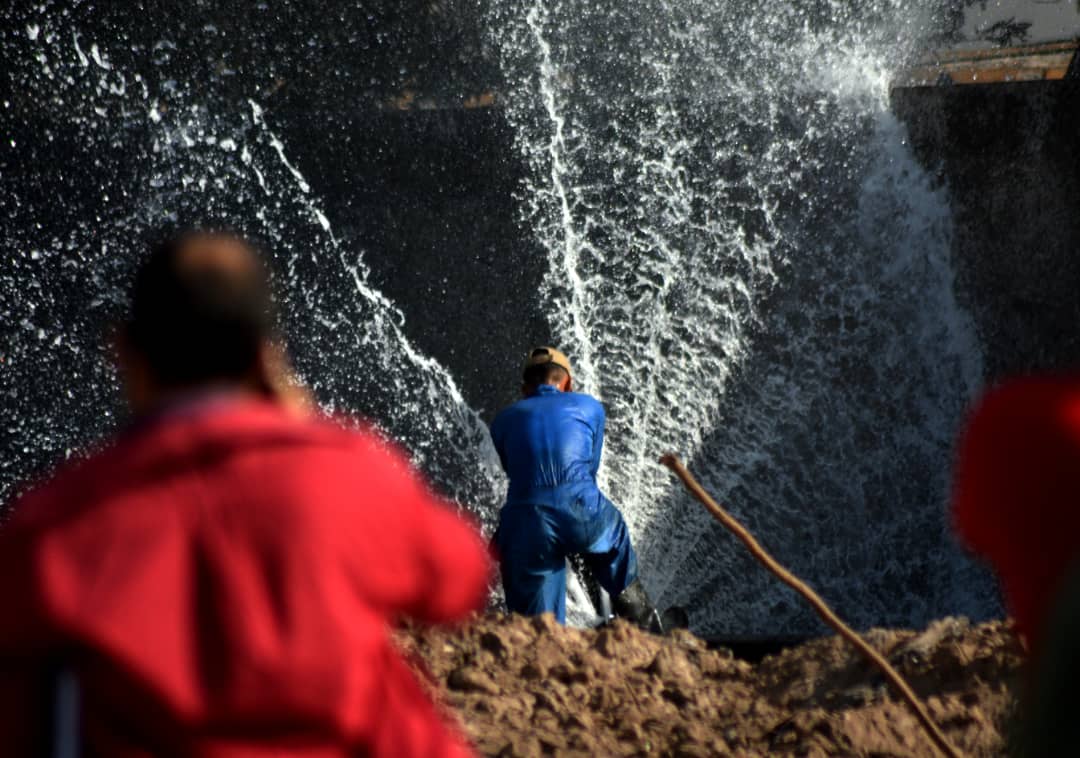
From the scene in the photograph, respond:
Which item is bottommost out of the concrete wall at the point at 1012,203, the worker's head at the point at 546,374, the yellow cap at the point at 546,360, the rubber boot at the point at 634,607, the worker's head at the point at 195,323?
the worker's head at the point at 195,323

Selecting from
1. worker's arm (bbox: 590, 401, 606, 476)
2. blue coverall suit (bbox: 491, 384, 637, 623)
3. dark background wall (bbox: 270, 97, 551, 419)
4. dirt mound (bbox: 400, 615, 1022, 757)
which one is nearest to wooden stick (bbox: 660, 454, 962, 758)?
dirt mound (bbox: 400, 615, 1022, 757)

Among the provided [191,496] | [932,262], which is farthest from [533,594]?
[932,262]

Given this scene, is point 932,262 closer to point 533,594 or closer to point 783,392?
point 783,392

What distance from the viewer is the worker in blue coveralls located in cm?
465

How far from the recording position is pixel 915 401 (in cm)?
746

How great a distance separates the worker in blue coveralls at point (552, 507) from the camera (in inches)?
183

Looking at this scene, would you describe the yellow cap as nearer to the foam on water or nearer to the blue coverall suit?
the blue coverall suit

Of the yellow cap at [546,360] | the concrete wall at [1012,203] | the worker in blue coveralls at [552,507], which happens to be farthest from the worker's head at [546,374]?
the concrete wall at [1012,203]

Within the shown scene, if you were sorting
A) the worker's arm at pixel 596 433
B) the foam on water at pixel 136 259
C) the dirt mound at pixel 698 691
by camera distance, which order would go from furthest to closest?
the foam on water at pixel 136 259 → the worker's arm at pixel 596 433 → the dirt mound at pixel 698 691

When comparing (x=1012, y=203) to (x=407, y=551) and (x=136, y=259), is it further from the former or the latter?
(x=407, y=551)

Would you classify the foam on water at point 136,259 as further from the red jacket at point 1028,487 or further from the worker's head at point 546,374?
the red jacket at point 1028,487

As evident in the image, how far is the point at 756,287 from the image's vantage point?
25.2 feet

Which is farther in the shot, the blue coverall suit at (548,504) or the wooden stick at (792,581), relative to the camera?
the blue coverall suit at (548,504)

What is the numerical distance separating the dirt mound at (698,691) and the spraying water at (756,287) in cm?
318
